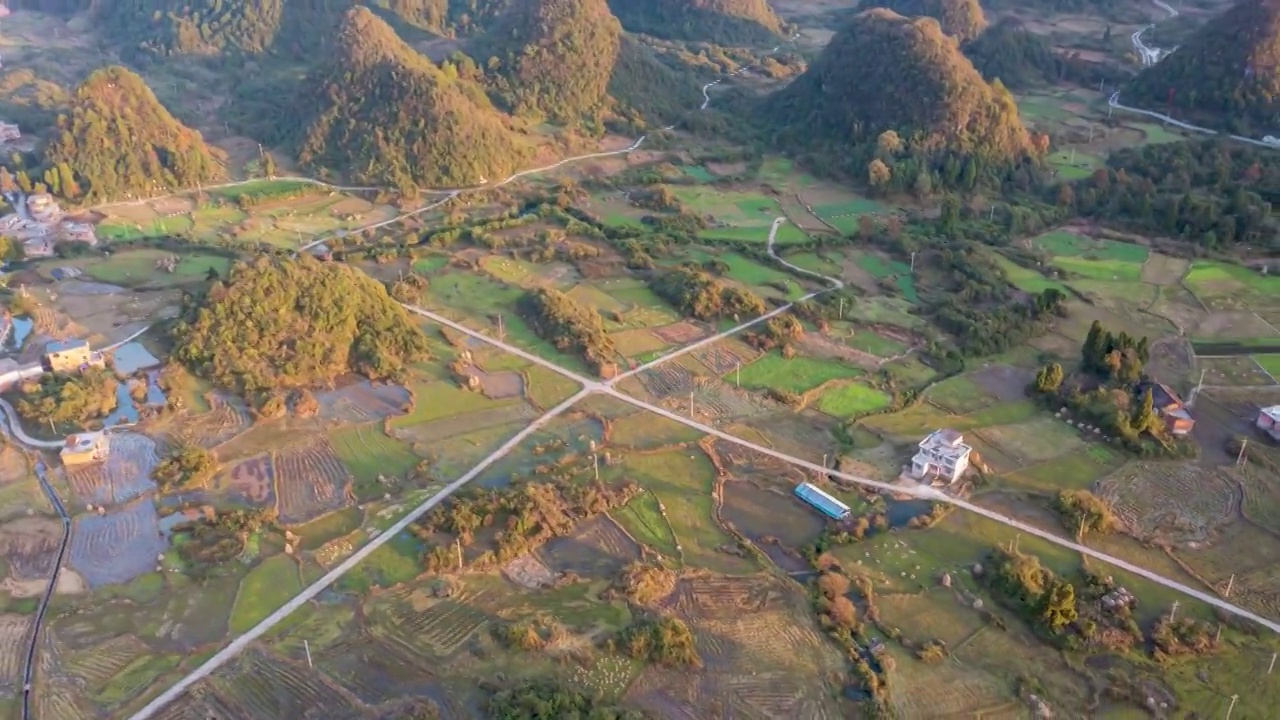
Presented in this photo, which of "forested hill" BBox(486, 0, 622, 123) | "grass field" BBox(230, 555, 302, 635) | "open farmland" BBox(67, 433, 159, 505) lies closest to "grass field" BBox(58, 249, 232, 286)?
"open farmland" BBox(67, 433, 159, 505)

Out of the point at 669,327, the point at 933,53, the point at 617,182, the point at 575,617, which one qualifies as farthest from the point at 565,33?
the point at 575,617

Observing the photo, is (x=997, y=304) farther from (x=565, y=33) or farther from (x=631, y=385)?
(x=565, y=33)

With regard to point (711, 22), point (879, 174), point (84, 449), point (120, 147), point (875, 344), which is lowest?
point (84, 449)

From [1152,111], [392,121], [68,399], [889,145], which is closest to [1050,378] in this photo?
[889,145]

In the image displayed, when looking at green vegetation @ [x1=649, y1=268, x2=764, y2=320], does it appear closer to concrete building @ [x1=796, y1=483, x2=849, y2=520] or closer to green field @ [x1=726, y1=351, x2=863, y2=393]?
green field @ [x1=726, y1=351, x2=863, y2=393]

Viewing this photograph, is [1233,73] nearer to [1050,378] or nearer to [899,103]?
[899,103]

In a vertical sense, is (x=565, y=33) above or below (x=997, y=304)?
above
